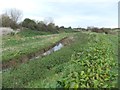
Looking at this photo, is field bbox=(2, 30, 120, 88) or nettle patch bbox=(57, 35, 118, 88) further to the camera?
field bbox=(2, 30, 120, 88)

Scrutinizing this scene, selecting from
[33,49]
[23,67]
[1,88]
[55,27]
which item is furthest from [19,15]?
[1,88]

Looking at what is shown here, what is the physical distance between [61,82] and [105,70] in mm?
3950

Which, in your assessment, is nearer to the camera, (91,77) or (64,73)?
(91,77)

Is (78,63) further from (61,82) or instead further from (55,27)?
(55,27)

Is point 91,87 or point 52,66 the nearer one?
point 91,87

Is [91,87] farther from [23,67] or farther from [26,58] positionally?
[26,58]

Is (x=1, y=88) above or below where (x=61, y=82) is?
below

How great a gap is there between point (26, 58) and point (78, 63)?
7.73 meters

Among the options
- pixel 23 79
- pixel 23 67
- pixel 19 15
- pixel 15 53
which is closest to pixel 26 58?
pixel 15 53

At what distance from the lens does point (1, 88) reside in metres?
12.6

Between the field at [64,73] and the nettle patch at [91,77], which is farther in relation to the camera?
the field at [64,73]

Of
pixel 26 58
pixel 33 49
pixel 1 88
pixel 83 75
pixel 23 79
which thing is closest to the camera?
pixel 83 75

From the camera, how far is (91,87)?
1005cm

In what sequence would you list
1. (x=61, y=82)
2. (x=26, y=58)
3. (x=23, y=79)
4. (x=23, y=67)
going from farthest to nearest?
(x=26, y=58) < (x=23, y=67) < (x=23, y=79) < (x=61, y=82)
